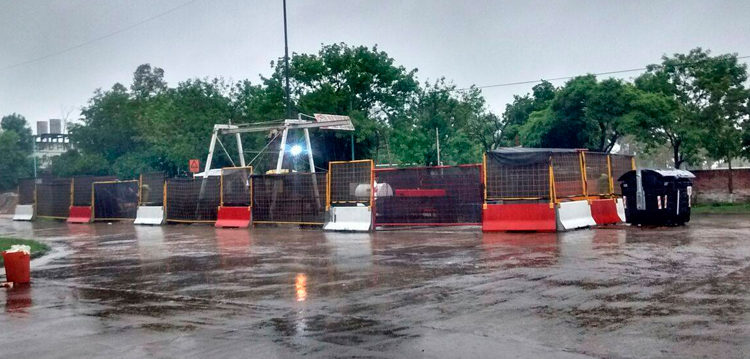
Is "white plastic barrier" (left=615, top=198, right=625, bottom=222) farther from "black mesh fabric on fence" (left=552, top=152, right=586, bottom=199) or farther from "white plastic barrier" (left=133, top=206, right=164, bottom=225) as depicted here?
"white plastic barrier" (left=133, top=206, right=164, bottom=225)

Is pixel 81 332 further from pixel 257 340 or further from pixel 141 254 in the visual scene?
pixel 141 254

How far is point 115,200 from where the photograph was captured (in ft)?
113

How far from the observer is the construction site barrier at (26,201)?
1590 inches

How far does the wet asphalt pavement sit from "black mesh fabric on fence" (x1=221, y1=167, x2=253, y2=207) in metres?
10.5

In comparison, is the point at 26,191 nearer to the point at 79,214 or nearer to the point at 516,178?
the point at 79,214

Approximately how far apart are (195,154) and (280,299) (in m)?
39.9

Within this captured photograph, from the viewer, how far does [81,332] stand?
7.91 metres

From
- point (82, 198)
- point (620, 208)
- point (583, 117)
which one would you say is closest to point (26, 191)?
point (82, 198)

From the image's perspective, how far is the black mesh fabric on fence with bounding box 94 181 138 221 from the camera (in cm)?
3353

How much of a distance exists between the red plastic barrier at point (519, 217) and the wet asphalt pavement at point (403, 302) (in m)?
2.18

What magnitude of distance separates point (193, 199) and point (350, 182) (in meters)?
9.28

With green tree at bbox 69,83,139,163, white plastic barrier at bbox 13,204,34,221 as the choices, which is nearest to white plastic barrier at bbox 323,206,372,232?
white plastic barrier at bbox 13,204,34,221

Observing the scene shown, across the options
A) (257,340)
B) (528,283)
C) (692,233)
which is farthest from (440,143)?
(257,340)

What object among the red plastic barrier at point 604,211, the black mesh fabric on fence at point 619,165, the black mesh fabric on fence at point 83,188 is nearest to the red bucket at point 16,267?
the red plastic barrier at point 604,211
